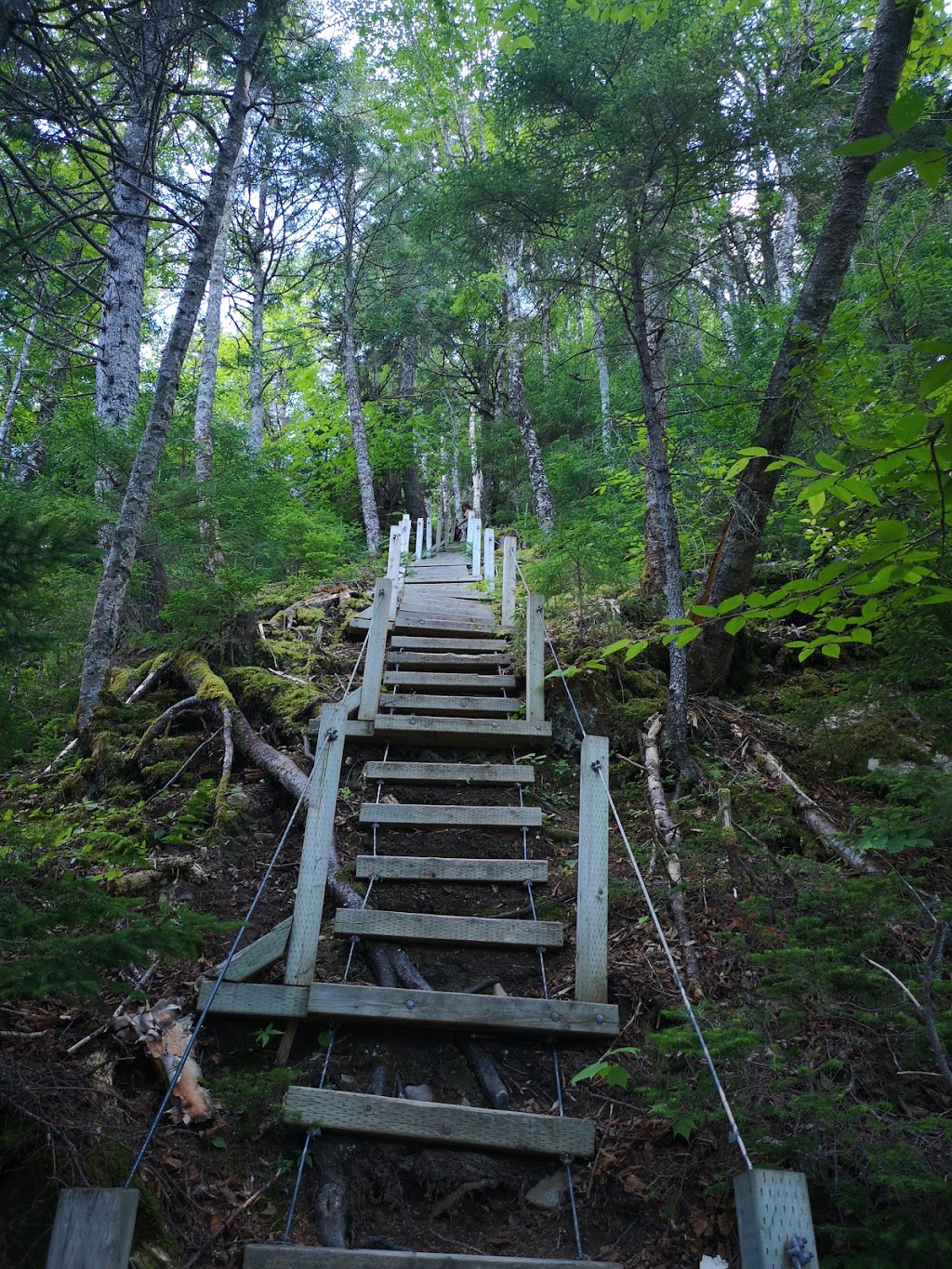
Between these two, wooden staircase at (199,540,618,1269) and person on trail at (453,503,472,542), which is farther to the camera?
person on trail at (453,503,472,542)

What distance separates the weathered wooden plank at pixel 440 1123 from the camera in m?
2.96

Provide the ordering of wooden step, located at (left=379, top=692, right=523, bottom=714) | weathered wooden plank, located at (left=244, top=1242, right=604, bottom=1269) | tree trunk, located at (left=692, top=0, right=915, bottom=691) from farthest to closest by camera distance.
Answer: wooden step, located at (left=379, top=692, right=523, bottom=714), tree trunk, located at (left=692, top=0, right=915, bottom=691), weathered wooden plank, located at (left=244, top=1242, right=604, bottom=1269)

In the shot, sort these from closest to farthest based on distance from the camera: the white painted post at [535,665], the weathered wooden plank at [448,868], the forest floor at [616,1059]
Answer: the forest floor at [616,1059] → the weathered wooden plank at [448,868] → the white painted post at [535,665]

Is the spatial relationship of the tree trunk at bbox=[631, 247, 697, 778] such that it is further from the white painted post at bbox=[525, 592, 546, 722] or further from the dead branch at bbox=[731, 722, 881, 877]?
the white painted post at bbox=[525, 592, 546, 722]

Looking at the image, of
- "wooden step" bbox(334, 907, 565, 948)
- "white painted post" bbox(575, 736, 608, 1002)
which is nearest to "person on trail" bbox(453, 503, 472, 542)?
"wooden step" bbox(334, 907, 565, 948)

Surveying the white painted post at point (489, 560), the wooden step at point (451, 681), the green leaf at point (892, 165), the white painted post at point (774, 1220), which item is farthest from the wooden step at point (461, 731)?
the white painted post at point (489, 560)

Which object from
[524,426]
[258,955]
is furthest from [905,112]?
[524,426]

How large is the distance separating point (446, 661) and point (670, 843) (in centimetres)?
343

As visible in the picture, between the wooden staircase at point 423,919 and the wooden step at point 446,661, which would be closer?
the wooden staircase at point 423,919

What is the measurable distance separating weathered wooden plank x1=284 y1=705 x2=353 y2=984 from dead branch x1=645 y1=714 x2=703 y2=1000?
6.37ft

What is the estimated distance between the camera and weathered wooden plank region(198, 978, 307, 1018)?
3410mm

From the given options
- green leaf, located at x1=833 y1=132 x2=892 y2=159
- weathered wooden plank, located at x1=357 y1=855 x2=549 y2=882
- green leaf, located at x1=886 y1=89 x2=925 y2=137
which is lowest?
weathered wooden plank, located at x1=357 y1=855 x2=549 y2=882

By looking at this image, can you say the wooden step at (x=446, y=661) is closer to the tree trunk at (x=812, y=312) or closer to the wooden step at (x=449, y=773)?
the wooden step at (x=449, y=773)

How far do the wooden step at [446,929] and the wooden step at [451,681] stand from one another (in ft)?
10.4
